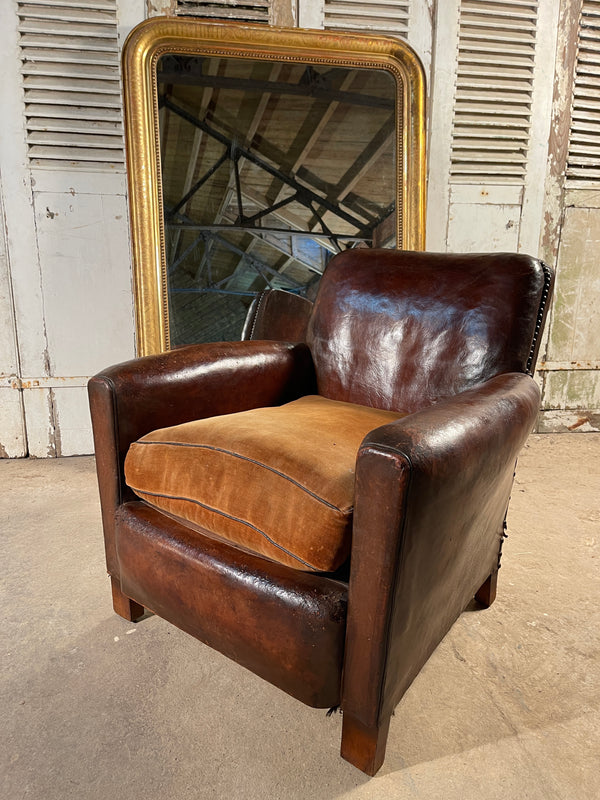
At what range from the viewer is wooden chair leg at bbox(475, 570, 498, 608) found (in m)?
1.35

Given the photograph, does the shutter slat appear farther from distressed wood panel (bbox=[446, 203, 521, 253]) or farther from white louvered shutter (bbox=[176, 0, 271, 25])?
distressed wood panel (bbox=[446, 203, 521, 253])

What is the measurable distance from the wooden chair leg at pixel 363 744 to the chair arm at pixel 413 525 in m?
0.02

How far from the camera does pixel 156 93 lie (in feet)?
7.10

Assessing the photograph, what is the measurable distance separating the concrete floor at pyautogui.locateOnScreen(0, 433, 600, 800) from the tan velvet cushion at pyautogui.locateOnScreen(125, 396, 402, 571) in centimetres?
35

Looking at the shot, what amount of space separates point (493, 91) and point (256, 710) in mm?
2580

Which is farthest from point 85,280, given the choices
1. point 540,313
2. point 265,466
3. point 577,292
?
point 577,292

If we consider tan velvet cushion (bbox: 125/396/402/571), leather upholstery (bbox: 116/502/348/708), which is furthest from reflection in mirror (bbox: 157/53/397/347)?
leather upholstery (bbox: 116/502/348/708)

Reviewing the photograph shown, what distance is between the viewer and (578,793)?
34.4 inches

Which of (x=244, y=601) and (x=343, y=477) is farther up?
(x=343, y=477)

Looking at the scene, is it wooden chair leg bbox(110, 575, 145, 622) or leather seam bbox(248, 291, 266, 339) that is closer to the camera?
wooden chair leg bbox(110, 575, 145, 622)

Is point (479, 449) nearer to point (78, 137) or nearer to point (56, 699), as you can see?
point (56, 699)

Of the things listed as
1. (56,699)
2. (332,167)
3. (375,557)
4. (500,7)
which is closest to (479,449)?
(375,557)

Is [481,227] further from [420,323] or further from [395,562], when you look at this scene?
[395,562]

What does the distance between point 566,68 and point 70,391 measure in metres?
2.64
